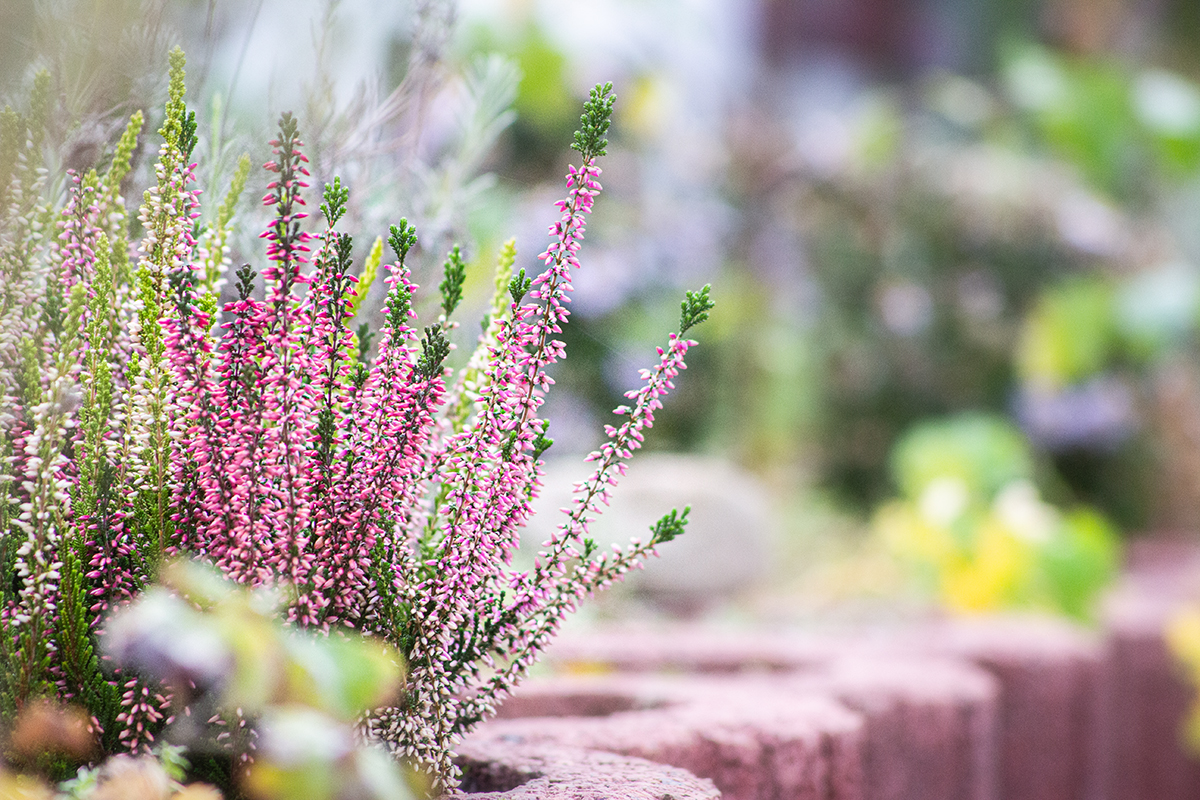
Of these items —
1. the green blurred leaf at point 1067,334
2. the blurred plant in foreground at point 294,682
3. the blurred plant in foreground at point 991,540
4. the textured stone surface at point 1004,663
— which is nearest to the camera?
the blurred plant in foreground at point 294,682

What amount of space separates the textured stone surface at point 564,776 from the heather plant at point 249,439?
109 mm

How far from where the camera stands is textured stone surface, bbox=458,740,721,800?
1.09 m

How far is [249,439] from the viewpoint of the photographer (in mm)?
1034

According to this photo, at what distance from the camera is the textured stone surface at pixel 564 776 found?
3.57 ft

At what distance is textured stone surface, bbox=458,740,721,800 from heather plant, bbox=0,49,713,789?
0.11 metres

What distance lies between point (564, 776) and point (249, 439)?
0.49 m

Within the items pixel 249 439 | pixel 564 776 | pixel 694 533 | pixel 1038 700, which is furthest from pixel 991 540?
pixel 249 439

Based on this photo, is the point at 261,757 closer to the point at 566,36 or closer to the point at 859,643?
the point at 859,643

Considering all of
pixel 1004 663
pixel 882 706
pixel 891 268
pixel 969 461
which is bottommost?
pixel 882 706

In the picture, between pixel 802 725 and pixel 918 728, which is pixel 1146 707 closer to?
pixel 918 728

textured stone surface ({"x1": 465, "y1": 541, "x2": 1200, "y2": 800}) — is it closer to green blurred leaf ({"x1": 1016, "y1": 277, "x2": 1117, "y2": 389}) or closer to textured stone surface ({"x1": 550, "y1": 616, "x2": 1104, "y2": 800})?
textured stone surface ({"x1": 550, "y1": 616, "x2": 1104, "y2": 800})

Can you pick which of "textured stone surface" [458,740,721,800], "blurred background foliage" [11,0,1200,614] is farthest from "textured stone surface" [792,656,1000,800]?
"blurred background foliage" [11,0,1200,614]

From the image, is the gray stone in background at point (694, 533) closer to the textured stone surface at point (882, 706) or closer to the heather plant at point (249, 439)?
the textured stone surface at point (882, 706)

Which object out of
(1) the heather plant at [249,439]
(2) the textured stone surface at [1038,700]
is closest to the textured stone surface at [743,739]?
(1) the heather plant at [249,439]
